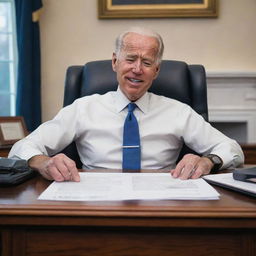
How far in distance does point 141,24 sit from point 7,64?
3.62 feet

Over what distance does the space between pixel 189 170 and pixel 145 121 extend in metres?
0.63


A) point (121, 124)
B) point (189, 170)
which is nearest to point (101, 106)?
point (121, 124)

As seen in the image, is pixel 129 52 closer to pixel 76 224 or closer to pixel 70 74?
pixel 70 74

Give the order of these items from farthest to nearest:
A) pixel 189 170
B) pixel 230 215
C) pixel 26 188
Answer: pixel 189 170 < pixel 26 188 < pixel 230 215

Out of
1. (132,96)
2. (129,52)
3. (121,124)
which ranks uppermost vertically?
(129,52)

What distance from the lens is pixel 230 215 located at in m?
0.75

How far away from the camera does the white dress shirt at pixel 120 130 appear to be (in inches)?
63.6

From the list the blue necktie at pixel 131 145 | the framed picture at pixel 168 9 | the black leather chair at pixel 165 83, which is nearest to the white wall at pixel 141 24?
the framed picture at pixel 168 9

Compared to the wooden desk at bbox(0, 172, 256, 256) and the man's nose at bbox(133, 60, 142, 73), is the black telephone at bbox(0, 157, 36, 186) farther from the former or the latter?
the man's nose at bbox(133, 60, 142, 73)

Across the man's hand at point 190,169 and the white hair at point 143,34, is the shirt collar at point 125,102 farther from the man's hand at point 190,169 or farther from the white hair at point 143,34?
the man's hand at point 190,169

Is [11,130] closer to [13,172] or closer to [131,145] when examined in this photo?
[131,145]

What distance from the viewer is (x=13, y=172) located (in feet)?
3.34

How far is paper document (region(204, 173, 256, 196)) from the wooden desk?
0.31 ft

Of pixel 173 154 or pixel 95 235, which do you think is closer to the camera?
pixel 95 235
